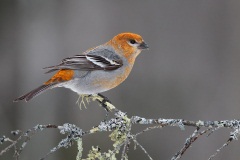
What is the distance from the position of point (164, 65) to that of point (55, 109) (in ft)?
6.08

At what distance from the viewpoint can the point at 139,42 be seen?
3.56m

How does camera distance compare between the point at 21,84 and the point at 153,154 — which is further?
the point at 21,84

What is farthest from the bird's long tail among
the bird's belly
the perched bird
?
the bird's belly

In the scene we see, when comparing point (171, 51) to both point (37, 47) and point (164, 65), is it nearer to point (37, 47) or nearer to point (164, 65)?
point (164, 65)

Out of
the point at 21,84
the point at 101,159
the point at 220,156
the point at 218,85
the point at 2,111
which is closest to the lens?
the point at 101,159

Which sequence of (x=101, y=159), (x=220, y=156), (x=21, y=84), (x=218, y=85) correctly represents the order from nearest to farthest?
(x=101, y=159)
(x=220, y=156)
(x=218, y=85)
(x=21, y=84)

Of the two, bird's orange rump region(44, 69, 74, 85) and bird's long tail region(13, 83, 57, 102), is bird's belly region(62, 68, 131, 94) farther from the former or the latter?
bird's long tail region(13, 83, 57, 102)

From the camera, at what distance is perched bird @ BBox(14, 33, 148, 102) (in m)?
3.33

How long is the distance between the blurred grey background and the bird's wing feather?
3271 mm

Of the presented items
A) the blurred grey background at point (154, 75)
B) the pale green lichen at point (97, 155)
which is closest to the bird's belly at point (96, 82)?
the pale green lichen at point (97, 155)

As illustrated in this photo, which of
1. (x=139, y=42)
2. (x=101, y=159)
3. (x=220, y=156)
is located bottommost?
(x=220, y=156)

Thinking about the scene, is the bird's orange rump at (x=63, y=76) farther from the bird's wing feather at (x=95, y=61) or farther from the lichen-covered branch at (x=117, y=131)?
the lichen-covered branch at (x=117, y=131)

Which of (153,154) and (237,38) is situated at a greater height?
(237,38)

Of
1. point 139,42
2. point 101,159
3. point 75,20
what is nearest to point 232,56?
point 75,20
